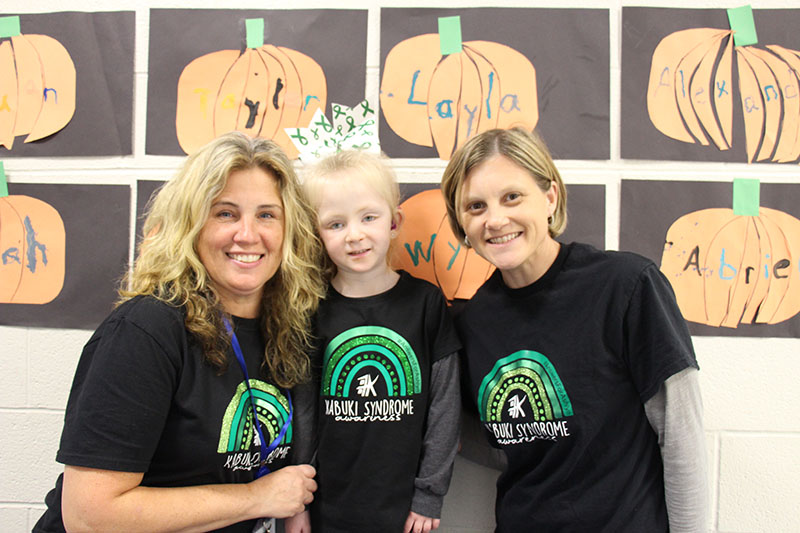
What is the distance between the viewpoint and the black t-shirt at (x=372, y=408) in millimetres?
1052

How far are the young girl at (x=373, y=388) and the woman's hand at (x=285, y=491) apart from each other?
0.18ft

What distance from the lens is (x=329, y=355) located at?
109 cm

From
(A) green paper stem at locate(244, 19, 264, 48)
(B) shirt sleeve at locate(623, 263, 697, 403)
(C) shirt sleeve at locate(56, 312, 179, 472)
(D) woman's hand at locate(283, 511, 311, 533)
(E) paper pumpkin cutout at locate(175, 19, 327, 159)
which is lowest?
(D) woman's hand at locate(283, 511, 311, 533)

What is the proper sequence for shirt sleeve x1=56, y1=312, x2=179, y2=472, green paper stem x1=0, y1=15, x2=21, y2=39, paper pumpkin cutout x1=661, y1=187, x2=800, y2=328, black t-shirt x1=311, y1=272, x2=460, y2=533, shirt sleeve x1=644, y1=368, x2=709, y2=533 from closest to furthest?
1. shirt sleeve x1=56, y1=312, x2=179, y2=472
2. shirt sleeve x1=644, y1=368, x2=709, y2=533
3. black t-shirt x1=311, y1=272, x2=460, y2=533
4. paper pumpkin cutout x1=661, y1=187, x2=800, y2=328
5. green paper stem x1=0, y1=15, x2=21, y2=39

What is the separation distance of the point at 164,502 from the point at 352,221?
70cm

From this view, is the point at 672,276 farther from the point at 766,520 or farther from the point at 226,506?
the point at 226,506

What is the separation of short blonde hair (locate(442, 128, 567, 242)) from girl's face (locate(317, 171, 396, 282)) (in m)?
0.19

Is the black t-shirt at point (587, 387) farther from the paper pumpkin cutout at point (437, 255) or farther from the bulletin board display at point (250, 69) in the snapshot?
the bulletin board display at point (250, 69)

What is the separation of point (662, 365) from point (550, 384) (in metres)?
0.23

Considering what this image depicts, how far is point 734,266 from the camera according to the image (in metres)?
1.27

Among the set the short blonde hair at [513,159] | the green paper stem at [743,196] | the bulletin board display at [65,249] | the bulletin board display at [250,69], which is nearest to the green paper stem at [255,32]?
the bulletin board display at [250,69]

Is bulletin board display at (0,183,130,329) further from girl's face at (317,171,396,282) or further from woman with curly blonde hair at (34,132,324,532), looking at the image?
girl's face at (317,171,396,282)

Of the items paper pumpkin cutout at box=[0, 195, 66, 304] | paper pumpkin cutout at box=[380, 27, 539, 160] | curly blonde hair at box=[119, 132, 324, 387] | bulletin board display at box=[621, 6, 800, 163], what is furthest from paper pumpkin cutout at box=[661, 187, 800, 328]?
paper pumpkin cutout at box=[0, 195, 66, 304]

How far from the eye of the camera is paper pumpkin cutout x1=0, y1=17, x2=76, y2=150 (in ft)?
4.45
